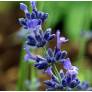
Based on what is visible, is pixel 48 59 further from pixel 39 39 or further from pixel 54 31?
pixel 54 31

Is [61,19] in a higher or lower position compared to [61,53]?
lower

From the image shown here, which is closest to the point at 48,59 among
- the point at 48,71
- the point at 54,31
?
the point at 48,71

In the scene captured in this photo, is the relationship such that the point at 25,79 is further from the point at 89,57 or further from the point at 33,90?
the point at 89,57

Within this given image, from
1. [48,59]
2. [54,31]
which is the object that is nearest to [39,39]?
[48,59]

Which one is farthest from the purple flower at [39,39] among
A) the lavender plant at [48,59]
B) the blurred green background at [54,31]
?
the blurred green background at [54,31]

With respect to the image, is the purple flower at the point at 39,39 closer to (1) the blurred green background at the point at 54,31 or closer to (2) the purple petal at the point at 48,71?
(2) the purple petal at the point at 48,71

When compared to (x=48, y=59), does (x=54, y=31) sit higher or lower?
lower

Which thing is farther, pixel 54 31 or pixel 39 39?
pixel 54 31

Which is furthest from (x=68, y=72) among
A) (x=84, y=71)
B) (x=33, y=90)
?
(x=84, y=71)

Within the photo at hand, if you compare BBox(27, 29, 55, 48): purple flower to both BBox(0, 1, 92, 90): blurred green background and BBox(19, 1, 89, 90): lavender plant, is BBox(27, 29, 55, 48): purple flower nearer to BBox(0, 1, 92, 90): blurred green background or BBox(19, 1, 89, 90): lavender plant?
BBox(19, 1, 89, 90): lavender plant

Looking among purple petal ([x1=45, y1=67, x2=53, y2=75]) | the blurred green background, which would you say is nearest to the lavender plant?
purple petal ([x1=45, y1=67, x2=53, y2=75])

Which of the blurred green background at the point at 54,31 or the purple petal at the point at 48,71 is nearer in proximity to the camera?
the purple petal at the point at 48,71
